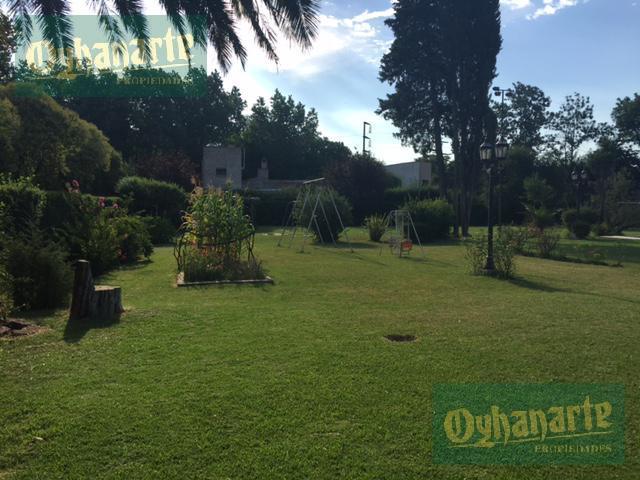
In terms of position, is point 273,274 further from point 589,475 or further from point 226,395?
point 589,475

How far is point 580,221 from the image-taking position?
2709 cm

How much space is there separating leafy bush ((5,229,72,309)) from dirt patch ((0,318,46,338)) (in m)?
0.98

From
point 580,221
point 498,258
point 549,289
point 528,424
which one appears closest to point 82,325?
point 528,424

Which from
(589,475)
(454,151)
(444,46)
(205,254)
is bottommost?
(589,475)

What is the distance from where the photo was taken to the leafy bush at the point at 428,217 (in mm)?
22875

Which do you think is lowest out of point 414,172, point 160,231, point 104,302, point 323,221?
point 104,302

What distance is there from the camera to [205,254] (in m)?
10.2

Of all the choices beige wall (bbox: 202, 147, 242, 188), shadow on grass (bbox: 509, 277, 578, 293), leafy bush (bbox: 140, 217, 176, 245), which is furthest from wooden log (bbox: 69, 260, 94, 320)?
beige wall (bbox: 202, 147, 242, 188)

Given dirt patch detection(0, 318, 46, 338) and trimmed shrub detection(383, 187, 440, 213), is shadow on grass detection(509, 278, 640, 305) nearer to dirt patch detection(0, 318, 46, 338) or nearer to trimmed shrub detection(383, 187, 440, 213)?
dirt patch detection(0, 318, 46, 338)

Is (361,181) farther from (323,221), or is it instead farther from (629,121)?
(629,121)

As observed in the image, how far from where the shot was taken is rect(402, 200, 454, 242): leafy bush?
901 inches

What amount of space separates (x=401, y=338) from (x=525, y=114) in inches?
2446

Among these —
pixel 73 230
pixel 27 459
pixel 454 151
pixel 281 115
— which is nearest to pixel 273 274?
pixel 73 230

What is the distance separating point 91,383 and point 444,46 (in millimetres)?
26643
